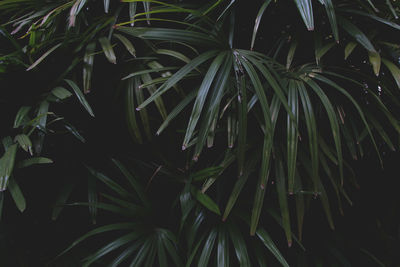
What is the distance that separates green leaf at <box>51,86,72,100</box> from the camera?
0.78 metres

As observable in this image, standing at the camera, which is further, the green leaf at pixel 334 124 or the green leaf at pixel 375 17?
the green leaf at pixel 375 17

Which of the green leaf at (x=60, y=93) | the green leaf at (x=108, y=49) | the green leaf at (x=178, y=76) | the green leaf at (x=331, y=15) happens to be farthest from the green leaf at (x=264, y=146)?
the green leaf at (x=60, y=93)

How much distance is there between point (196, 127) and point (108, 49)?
0.97 ft

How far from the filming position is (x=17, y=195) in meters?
0.70

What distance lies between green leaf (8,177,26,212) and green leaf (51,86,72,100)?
219 millimetres

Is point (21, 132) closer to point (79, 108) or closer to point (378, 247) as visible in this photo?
point (79, 108)

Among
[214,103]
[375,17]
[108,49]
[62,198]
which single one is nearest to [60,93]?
[108,49]

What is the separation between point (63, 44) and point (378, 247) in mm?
1053

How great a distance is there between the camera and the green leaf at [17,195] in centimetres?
68

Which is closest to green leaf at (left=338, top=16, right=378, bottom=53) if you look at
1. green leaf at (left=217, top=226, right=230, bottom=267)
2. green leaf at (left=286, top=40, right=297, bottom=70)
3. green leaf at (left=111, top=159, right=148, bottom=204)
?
green leaf at (left=286, top=40, right=297, bottom=70)

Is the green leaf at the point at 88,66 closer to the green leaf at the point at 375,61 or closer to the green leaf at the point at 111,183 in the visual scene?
the green leaf at the point at 111,183

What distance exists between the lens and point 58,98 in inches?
31.8

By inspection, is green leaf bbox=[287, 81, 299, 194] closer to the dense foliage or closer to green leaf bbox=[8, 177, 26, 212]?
the dense foliage

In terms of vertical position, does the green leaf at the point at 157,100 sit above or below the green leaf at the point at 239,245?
above
